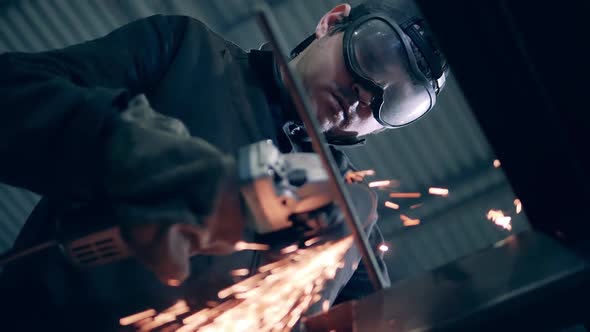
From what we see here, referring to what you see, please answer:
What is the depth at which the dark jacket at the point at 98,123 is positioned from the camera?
3.60ft

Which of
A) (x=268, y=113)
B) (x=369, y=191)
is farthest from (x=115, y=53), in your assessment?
(x=369, y=191)

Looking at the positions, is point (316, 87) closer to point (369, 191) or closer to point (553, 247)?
point (369, 191)

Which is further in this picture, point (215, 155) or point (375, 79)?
point (375, 79)

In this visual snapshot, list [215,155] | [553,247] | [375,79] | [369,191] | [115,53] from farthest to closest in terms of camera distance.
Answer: [375,79] < [115,53] < [369,191] < [553,247] < [215,155]

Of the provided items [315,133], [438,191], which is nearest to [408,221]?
[438,191]

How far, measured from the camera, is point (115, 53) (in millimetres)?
1608

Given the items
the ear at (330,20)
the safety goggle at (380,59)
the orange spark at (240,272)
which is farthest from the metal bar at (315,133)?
the ear at (330,20)

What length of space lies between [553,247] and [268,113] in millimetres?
1224

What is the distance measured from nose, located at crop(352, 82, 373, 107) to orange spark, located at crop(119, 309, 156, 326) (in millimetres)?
1366

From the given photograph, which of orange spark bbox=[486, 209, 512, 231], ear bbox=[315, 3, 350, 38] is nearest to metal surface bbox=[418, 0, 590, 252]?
ear bbox=[315, 3, 350, 38]

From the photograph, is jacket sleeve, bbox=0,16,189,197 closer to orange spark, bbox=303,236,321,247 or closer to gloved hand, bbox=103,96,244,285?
gloved hand, bbox=103,96,244,285

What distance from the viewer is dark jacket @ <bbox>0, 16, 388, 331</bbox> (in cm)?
110

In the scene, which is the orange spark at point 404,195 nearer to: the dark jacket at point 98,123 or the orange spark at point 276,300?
the dark jacket at point 98,123

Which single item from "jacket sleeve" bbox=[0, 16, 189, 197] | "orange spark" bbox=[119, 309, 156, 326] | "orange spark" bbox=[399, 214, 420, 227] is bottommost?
"orange spark" bbox=[399, 214, 420, 227]
